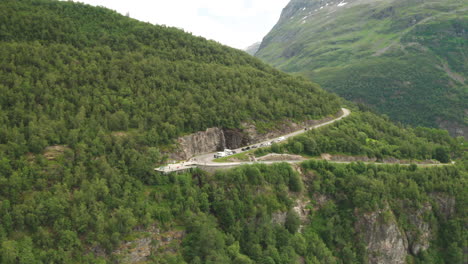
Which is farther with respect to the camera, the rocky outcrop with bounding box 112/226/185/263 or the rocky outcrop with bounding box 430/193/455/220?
the rocky outcrop with bounding box 430/193/455/220

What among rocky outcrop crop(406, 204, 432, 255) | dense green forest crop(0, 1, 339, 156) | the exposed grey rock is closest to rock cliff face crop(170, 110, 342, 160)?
dense green forest crop(0, 1, 339, 156)

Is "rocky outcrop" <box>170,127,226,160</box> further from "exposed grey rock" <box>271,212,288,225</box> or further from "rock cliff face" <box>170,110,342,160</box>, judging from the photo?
"exposed grey rock" <box>271,212,288,225</box>

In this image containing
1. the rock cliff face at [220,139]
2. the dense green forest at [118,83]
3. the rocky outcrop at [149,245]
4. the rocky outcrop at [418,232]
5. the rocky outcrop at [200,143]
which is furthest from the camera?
the rocky outcrop at [418,232]

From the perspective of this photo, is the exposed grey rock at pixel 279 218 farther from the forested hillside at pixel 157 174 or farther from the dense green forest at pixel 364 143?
the dense green forest at pixel 364 143

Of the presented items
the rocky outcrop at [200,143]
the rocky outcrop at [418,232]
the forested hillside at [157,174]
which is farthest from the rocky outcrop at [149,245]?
the rocky outcrop at [418,232]

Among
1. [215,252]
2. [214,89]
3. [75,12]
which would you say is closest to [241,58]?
[214,89]

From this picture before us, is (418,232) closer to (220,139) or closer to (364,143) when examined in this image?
(364,143)
